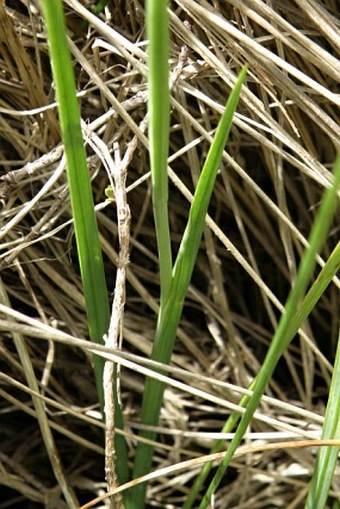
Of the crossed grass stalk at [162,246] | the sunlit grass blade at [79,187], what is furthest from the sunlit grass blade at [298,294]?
the sunlit grass blade at [79,187]

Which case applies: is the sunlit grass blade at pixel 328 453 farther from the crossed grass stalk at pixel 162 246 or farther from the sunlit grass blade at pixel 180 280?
the sunlit grass blade at pixel 180 280

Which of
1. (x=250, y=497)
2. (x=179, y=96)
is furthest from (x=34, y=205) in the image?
(x=250, y=497)

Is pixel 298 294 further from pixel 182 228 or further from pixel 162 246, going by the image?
pixel 182 228

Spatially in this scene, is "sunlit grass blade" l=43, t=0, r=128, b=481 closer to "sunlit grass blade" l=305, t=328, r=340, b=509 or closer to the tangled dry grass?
the tangled dry grass

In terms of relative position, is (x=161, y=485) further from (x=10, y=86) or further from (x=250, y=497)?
(x=10, y=86)

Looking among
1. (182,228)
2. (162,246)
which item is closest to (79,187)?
(162,246)

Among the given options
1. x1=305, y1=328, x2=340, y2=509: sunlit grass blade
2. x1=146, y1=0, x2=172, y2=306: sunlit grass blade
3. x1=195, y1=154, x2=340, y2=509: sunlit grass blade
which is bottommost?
x1=305, y1=328, x2=340, y2=509: sunlit grass blade

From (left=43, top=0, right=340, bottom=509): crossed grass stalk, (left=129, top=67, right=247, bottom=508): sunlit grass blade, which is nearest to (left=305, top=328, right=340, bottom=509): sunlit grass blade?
(left=43, top=0, right=340, bottom=509): crossed grass stalk

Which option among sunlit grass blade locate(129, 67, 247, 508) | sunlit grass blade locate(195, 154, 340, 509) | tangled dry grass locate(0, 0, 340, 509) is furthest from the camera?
tangled dry grass locate(0, 0, 340, 509)

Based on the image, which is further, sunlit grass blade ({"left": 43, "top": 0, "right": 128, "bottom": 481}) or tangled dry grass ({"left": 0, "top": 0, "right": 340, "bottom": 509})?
tangled dry grass ({"left": 0, "top": 0, "right": 340, "bottom": 509})
